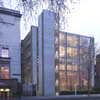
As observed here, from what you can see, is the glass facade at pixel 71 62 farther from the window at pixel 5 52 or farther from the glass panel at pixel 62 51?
the window at pixel 5 52

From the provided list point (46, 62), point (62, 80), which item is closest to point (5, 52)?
point (46, 62)

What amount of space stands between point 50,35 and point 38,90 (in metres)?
14.9

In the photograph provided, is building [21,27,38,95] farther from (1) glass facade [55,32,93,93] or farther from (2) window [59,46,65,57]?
(2) window [59,46,65,57]

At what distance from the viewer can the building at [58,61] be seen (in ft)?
182

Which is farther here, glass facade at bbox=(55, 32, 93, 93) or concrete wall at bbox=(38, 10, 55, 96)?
glass facade at bbox=(55, 32, 93, 93)

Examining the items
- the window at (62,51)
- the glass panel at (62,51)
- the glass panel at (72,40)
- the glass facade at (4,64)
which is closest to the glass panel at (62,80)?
the glass panel at (62,51)

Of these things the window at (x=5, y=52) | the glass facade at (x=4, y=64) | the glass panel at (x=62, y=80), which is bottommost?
the glass panel at (x=62, y=80)

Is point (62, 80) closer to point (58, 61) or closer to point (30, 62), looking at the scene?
point (58, 61)

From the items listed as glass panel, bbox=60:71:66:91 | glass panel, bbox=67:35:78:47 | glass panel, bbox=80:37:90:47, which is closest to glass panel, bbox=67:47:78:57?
glass panel, bbox=67:35:78:47

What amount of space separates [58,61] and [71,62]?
554 cm

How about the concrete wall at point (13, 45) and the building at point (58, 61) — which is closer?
the concrete wall at point (13, 45)

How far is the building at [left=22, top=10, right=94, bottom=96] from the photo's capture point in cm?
5559

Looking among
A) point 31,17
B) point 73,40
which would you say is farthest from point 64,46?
point 31,17

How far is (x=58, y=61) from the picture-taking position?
60438mm
